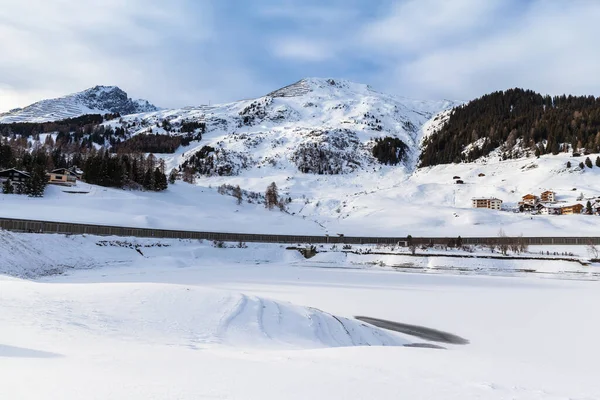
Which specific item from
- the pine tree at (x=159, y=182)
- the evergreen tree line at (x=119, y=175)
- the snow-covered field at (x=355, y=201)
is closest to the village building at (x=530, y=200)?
the snow-covered field at (x=355, y=201)

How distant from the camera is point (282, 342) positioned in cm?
1538

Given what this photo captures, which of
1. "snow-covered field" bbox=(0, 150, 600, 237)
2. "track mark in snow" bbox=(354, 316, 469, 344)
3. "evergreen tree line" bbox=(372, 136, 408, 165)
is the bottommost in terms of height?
"track mark in snow" bbox=(354, 316, 469, 344)

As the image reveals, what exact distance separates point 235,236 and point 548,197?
78.3 metres

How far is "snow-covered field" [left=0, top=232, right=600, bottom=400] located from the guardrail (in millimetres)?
12208

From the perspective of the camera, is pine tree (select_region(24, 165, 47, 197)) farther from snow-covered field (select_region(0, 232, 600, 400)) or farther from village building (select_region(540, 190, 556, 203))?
village building (select_region(540, 190, 556, 203))

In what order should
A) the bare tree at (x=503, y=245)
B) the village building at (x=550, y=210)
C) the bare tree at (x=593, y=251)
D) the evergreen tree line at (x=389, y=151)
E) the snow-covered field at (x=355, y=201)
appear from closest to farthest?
the bare tree at (x=593, y=251)
the bare tree at (x=503, y=245)
the snow-covered field at (x=355, y=201)
the village building at (x=550, y=210)
the evergreen tree line at (x=389, y=151)

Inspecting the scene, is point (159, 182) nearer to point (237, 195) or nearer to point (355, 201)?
point (237, 195)

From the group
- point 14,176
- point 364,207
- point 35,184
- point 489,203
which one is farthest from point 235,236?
point 489,203

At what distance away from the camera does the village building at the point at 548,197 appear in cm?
10094

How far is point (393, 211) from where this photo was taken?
100125 millimetres

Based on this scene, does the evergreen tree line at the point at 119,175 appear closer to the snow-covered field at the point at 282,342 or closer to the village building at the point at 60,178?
the village building at the point at 60,178

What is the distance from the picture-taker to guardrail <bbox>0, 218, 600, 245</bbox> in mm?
47125

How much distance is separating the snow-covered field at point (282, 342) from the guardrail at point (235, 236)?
12208 mm

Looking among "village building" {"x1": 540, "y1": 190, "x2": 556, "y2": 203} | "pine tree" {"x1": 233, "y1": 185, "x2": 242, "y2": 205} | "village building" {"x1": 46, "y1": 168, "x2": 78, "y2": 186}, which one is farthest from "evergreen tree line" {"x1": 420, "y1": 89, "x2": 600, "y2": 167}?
"village building" {"x1": 46, "y1": 168, "x2": 78, "y2": 186}
